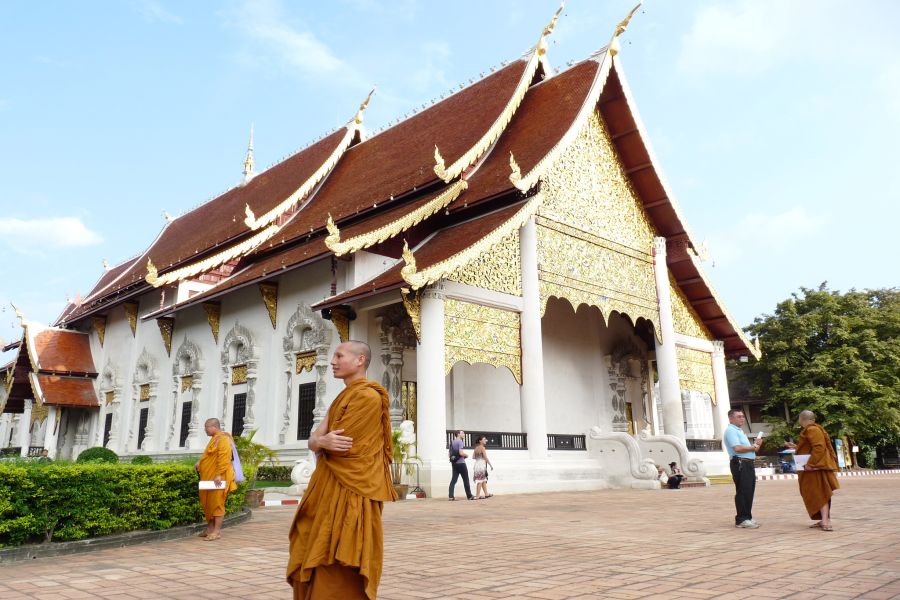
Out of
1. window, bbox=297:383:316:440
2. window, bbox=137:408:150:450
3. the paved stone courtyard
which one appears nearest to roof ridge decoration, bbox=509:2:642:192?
window, bbox=297:383:316:440

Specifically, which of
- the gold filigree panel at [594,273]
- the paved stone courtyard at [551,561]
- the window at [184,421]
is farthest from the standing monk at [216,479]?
the window at [184,421]

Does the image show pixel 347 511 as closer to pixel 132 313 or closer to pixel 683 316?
pixel 683 316

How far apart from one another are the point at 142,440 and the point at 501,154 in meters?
11.5

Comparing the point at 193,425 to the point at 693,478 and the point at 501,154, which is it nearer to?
the point at 501,154

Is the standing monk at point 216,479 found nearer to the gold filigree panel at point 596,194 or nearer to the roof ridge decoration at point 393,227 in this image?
the roof ridge decoration at point 393,227

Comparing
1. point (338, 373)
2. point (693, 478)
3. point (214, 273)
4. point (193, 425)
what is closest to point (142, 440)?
point (193, 425)

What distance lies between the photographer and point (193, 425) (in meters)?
15.6

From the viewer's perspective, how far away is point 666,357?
50.3 feet

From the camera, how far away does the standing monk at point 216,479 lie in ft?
19.6

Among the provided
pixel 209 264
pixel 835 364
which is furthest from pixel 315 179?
pixel 835 364

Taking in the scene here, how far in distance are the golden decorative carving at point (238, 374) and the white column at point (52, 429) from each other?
27.9 ft

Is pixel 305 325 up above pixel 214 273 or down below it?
below

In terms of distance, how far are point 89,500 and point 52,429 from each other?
17399 millimetres

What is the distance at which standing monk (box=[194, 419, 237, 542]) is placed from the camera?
596cm
